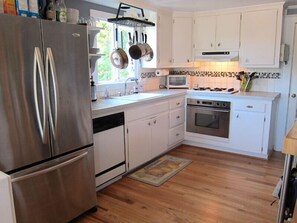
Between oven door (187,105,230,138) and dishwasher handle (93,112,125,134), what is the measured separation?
5.39ft

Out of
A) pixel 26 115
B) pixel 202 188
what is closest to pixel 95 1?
pixel 26 115

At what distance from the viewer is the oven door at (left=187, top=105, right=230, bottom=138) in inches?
158

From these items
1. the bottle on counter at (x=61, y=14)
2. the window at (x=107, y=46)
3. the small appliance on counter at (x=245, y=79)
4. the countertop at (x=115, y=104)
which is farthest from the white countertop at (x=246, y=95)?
the bottle on counter at (x=61, y=14)

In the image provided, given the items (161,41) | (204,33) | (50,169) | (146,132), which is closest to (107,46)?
(161,41)

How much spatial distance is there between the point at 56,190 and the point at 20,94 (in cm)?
85

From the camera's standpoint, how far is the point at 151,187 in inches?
118

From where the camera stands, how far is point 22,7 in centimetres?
183

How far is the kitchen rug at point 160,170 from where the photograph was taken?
125 inches

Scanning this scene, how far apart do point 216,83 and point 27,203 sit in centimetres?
361

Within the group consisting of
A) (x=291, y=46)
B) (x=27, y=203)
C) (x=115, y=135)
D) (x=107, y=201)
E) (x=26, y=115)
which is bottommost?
(x=107, y=201)

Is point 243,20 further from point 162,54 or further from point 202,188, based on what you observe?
point 202,188

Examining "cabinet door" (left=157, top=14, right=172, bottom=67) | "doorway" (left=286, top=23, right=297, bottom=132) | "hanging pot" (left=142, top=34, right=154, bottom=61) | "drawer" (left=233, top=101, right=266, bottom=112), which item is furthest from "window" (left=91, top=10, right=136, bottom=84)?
"doorway" (left=286, top=23, right=297, bottom=132)

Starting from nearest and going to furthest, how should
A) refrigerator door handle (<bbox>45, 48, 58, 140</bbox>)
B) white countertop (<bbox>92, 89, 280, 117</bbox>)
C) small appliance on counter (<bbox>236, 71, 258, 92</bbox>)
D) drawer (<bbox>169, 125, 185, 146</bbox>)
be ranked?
refrigerator door handle (<bbox>45, 48, 58, 140</bbox>), white countertop (<bbox>92, 89, 280, 117</bbox>), drawer (<bbox>169, 125, 185, 146</bbox>), small appliance on counter (<bbox>236, 71, 258, 92</bbox>)

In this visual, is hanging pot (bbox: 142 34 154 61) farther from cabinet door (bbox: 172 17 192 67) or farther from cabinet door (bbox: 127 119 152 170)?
cabinet door (bbox: 127 119 152 170)
